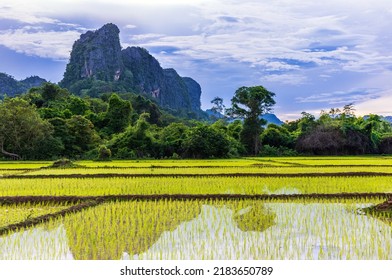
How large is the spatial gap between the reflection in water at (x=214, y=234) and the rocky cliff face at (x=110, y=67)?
2262 inches

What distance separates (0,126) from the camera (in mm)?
23531

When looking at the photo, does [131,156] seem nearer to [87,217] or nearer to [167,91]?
[87,217]

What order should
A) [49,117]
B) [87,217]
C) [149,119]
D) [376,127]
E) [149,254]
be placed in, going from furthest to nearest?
[149,119]
[376,127]
[49,117]
[87,217]
[149,254]

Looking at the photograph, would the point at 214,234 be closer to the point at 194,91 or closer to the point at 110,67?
the point at 110,67

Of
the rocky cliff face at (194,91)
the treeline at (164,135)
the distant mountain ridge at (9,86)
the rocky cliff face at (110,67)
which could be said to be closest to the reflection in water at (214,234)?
the treeline at (164,135)

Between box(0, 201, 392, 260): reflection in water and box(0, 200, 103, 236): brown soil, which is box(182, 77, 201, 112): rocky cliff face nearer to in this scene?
box(0, 200, 103, 236): brown soil

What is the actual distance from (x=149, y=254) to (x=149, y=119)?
39192 mm

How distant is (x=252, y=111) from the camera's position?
3038 centimetres

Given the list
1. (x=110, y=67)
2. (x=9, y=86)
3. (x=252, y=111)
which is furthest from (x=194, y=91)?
(x=252, y=111)

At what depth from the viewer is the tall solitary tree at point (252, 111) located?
3012 centimetres

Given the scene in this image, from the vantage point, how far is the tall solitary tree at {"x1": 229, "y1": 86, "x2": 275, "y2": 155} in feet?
98.8

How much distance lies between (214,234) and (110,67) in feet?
237
